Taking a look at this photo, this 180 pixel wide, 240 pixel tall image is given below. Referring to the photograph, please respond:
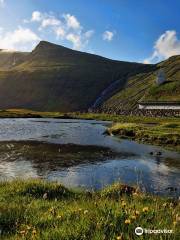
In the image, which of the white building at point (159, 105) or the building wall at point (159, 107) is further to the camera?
the white building at point (159, 105)

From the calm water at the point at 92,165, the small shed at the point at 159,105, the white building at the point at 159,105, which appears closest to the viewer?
the calm water at the point at 92,165

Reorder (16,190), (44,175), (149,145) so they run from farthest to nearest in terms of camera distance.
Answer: (149,145)
(44,175)
(16,190)

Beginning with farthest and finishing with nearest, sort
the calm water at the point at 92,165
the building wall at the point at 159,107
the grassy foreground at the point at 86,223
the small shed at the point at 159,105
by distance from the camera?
the small shed at the point at 159,105 → the building wall at the point at 159,107 → the calm water at the point at 92,165 → the grassy foreground at the point at 86,223

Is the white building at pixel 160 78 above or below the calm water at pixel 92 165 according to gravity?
above

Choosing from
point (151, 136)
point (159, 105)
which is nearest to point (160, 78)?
point (159, 105)

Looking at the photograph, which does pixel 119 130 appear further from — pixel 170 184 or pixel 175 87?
pixel 175 87

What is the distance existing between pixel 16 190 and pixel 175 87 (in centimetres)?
16371

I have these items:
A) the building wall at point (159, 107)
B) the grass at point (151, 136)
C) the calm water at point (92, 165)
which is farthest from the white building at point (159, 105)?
the calm water at point (92, 165)

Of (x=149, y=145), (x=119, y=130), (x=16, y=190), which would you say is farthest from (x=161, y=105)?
(x=16, y=190)

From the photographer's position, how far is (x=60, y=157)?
42094mm

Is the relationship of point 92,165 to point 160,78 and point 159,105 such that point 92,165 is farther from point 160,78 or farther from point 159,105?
point 160,78

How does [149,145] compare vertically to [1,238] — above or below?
below

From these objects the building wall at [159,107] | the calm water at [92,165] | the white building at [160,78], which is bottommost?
the calm water at [92,165]

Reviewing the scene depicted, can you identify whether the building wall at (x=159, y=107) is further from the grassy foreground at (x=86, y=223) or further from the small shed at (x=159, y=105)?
Answer: the grassy foreground at (x=86, y=223)
